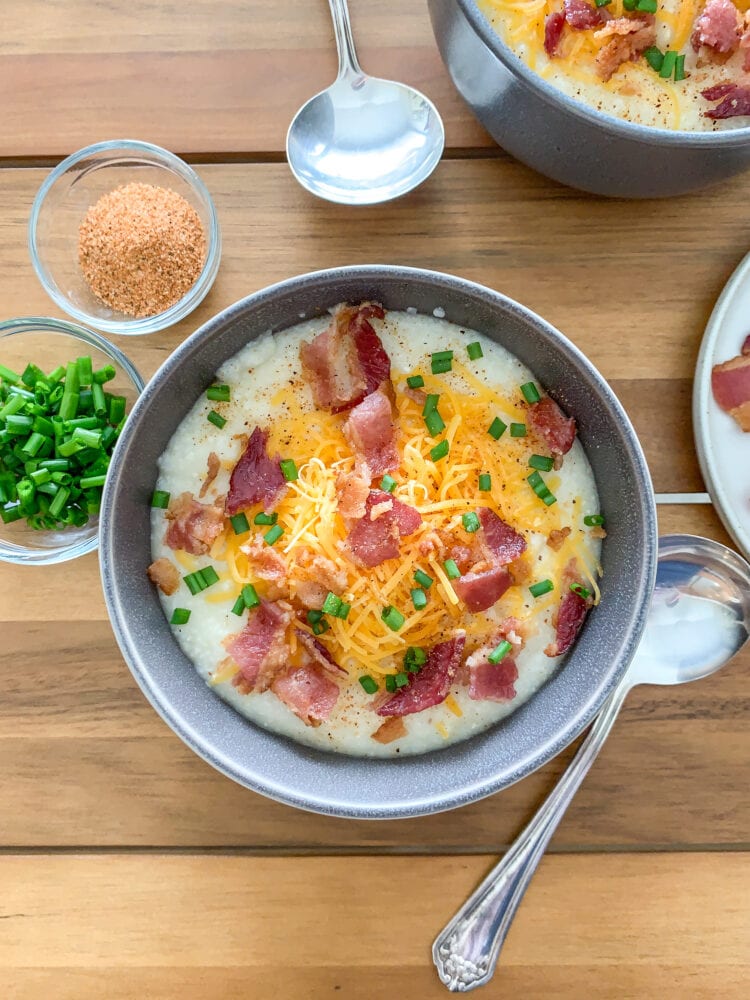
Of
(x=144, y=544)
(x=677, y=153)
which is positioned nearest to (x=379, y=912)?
(x=144, y=544)

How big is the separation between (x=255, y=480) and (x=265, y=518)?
7 centimetres

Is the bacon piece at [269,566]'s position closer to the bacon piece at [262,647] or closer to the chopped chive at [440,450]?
the bacon piece at [262,647]

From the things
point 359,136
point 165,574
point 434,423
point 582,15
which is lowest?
point 165,574

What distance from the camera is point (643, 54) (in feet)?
4.09

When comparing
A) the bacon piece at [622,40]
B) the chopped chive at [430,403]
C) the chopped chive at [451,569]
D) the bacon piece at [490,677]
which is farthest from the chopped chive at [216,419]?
the bacon piece at [622,40]

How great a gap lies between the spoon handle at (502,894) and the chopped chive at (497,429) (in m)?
0.52

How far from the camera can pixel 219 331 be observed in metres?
1.32

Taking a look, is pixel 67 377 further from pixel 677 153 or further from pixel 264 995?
pixel 264 995

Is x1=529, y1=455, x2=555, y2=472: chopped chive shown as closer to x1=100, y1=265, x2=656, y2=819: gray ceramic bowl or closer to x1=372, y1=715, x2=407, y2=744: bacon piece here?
x1=100, y1=265, x2=656, y2=819: gray ceramic bowl

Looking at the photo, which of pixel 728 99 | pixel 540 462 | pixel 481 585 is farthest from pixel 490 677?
pixel 728 99

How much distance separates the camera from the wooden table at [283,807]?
1520 millimetres

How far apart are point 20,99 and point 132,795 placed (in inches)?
53.1

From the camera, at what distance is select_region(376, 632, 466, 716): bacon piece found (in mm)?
1351

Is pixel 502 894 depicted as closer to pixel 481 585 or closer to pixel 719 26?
pixel 481 585
